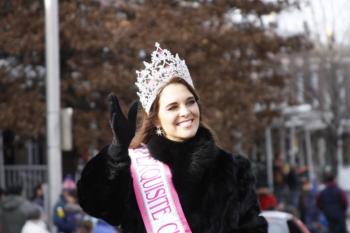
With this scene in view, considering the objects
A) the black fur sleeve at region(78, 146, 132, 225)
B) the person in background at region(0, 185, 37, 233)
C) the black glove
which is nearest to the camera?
the black glove

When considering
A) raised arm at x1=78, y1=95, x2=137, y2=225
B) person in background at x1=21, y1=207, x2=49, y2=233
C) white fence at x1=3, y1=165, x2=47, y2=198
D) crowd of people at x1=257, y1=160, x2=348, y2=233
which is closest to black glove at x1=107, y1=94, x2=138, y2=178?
raised arm at x1=78, y1=95, x2=137, y2=225

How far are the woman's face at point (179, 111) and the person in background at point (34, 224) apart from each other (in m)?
7.35

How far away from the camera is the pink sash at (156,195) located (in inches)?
165

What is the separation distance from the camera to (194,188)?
4.17m

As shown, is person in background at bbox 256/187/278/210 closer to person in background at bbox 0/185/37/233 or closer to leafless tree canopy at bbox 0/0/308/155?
person in background at bbox 0/185/37/233

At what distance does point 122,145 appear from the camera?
4.08 meters

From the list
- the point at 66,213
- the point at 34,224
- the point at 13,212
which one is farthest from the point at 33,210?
the point at 13,212

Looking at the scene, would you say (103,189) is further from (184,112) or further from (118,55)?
(118,55)

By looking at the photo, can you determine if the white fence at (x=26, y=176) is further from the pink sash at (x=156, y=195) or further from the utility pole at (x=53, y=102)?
the pink sash at (x=156, y=195)

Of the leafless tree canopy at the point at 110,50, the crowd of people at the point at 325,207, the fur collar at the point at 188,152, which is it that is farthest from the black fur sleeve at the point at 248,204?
the crowd of people at the point at 325,207

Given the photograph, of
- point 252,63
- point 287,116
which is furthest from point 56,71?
point 287,116

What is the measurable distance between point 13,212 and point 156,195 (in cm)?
962

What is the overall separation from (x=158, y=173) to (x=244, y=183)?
0.36 meters

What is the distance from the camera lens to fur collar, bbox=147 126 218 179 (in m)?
4.16
